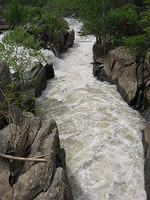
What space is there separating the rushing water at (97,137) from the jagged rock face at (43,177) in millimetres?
1667

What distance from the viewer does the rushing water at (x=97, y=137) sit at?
8.45 metres

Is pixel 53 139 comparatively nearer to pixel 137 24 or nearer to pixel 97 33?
pixel 137 24

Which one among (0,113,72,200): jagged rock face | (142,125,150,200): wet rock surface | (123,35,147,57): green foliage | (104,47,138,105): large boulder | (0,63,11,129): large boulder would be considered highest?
(123,35,147,57): green foliage

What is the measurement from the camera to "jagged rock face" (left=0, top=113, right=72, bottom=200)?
6.12 m

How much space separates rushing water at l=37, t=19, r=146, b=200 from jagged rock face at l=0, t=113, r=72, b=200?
1667 mm

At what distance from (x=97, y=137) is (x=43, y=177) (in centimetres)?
480

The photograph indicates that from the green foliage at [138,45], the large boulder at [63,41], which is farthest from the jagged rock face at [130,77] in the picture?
the large boulder at [63,41]

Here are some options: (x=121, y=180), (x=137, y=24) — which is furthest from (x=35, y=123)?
(x=137, y=24)

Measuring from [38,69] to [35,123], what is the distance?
837 centimetres

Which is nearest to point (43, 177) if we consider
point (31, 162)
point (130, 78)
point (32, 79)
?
point (31, 162)

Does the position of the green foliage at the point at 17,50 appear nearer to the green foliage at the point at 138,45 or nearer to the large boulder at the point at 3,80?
the large boulder at the point at 3,80

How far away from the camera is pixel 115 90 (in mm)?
15812

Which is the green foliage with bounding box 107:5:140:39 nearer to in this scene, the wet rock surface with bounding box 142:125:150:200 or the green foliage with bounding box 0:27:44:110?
the green foliage with bounding box 0:27:44:110

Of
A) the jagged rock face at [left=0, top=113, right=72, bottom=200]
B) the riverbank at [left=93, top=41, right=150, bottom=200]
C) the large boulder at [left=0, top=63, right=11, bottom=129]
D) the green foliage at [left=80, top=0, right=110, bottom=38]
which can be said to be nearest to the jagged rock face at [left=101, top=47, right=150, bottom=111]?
the riverbank at [left=93, top=41, right=150, bottom=200]
